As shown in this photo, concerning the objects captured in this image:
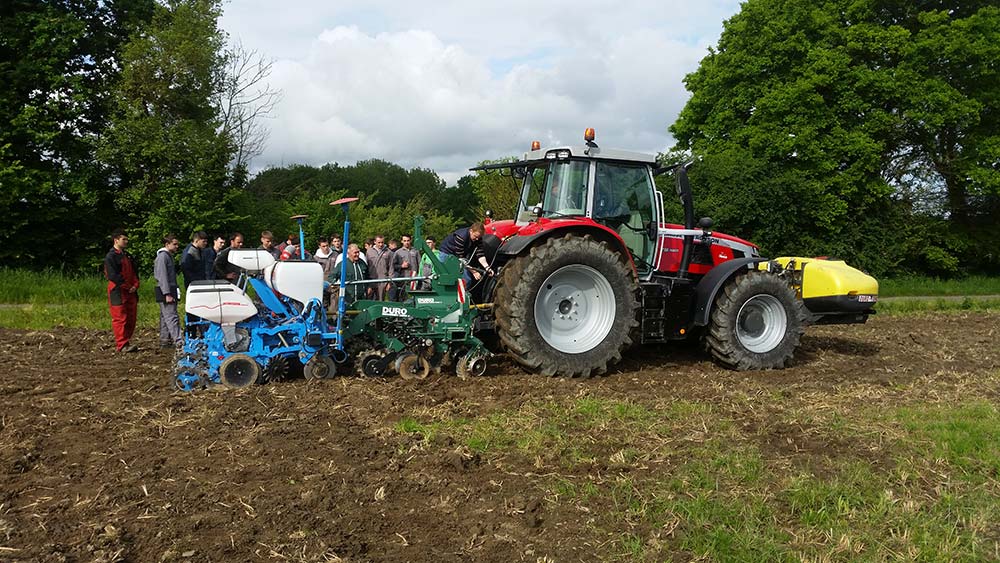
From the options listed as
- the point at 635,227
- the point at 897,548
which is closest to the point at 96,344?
the point at 635,227

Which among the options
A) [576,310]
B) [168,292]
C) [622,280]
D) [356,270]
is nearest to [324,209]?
[356,270]

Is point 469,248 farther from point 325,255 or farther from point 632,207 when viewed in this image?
point 325,255

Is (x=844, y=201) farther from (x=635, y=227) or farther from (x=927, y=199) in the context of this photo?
(x=635, y=227)

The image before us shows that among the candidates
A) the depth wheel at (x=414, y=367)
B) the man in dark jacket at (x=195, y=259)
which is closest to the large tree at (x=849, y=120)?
the man in dark jacket at (x=195, y=259)

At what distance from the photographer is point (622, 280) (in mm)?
7211

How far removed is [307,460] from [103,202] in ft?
60.0

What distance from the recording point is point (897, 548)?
3.42 metres

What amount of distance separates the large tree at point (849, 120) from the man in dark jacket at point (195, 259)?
580 inches

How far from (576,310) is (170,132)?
14953 mm

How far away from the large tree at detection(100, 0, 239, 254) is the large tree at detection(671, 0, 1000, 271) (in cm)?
1352

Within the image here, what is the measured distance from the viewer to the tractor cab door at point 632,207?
25.1 ft

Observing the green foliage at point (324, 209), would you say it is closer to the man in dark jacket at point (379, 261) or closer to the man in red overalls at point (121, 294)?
the man in dark jacket at point (379, 261)

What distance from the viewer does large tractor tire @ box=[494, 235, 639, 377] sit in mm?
6824

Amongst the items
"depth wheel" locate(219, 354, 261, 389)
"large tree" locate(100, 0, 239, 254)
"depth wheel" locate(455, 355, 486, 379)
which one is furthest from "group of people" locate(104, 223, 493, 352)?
"large tree" locate(100, 0, 239, 254)
